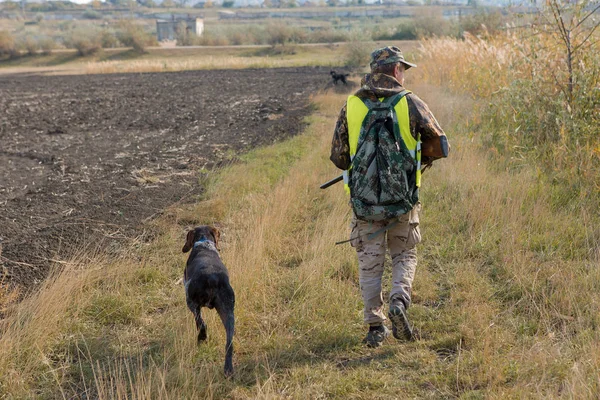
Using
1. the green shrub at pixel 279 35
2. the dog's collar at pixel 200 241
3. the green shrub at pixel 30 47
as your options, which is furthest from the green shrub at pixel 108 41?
the dog's collar at pixel 200 241

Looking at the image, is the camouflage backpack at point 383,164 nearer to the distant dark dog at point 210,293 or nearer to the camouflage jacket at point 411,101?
the camouflage jacket at point 411,101

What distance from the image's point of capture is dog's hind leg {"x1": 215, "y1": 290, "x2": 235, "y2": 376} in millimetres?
4129

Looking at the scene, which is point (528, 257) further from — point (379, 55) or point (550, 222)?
point (379, 55)

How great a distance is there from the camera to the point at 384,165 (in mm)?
4430

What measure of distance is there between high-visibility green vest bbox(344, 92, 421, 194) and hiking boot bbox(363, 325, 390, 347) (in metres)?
1.13

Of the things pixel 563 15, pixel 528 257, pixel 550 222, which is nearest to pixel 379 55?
pixel 528 257

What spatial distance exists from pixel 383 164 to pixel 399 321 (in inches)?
44.9

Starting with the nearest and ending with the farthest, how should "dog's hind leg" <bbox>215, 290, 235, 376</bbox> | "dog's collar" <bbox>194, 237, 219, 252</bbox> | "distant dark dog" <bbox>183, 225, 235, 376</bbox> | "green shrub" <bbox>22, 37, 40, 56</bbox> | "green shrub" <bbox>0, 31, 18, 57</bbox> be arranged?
"dog's hind leg" <bbox>215, 290, 235, 376</bbox> → "distant dark dog" <bbox>183, 225, 235, 376</bbox> → "dog's collar" <bbox>194, 237, 219, 252</bbox> → "green shrub" <bbox>0, 31, 18, 57</bbox> → "green shrub" <bbox>22, 37, 40, 56</bbox>

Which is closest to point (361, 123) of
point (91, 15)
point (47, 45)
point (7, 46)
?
point (7, 46)

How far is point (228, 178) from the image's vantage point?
9477 millimetres

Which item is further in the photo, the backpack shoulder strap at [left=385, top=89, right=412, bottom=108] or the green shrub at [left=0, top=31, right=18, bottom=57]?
the green shrub at [left=0, top=31, right=18, bottom=57]

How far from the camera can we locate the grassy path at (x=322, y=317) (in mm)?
4000

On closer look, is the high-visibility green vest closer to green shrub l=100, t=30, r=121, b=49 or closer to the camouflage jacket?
the camouflage jacket

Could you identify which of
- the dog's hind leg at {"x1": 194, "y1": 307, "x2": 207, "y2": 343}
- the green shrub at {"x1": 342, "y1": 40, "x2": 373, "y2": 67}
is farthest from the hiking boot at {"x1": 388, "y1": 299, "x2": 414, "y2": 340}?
the green shrub at {"x1": 342, "y1": 40, "x2": 373, "y2": 67}
